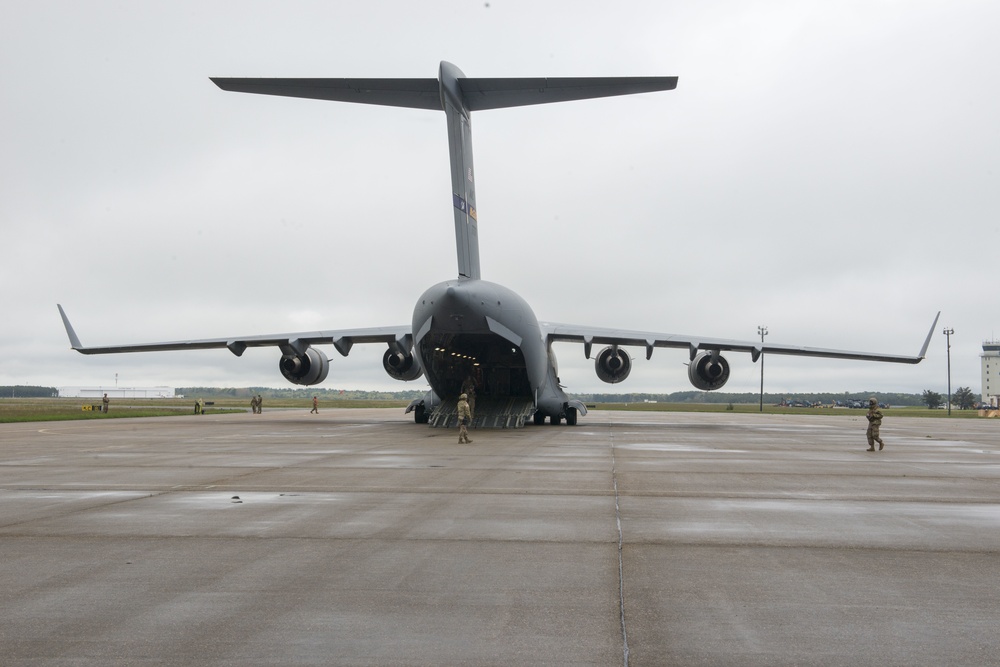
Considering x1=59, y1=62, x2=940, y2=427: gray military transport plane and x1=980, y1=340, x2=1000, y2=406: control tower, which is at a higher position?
x1=59, y1=62, x2=940, y2=427: gray military transport plane

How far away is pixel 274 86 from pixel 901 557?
1570cm

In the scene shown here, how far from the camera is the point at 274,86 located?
59.3ft

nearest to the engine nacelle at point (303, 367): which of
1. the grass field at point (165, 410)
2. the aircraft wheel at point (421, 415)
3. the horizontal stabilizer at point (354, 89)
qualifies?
the aircraft wheel at point (421, 415)

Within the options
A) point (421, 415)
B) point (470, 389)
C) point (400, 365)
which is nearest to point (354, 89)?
point (470, 389)

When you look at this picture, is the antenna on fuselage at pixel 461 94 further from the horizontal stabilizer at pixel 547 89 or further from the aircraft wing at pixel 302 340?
the aircraft wing at pixel 302 340

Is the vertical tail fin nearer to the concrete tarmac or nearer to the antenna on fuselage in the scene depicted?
the antenna on fuselage

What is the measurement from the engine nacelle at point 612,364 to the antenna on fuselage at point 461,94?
29.3ft

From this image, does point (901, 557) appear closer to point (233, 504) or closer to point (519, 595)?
point (519, 595)

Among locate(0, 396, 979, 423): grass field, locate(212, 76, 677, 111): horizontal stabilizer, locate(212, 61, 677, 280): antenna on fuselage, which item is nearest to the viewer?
locate(212, 76, 677, 111): horizontal stabilizer

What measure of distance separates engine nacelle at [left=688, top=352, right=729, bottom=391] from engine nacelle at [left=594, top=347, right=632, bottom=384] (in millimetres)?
2397

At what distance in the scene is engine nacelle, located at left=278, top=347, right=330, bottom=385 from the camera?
28.0m

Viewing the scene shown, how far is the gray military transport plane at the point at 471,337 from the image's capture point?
63.0ft

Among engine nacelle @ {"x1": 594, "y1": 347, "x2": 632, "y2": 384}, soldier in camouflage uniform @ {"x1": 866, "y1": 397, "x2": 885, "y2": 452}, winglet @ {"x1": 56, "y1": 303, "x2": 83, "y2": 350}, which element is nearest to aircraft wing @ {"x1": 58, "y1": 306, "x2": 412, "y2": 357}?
winglet @ {"x1": 56, "y1": 303, "x2": 83, "y2": 350}

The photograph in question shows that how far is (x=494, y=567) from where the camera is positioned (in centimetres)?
588
